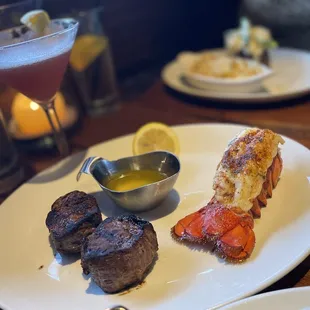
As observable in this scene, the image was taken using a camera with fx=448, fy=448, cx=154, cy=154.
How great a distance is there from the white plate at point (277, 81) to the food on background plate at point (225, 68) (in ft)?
0.28

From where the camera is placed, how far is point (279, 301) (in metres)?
0.84

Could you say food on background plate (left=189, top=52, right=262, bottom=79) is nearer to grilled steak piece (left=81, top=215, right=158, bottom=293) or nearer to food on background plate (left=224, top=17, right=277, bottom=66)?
food on background plate (left=224, top=17, right=277, bottom=66)

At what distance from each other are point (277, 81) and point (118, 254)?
1457mm

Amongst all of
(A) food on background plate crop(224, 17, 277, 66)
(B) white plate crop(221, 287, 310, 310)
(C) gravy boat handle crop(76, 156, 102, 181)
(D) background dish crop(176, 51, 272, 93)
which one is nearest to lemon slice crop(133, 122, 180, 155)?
(C) gravy boat handle crop(76, 156, 102, 181)

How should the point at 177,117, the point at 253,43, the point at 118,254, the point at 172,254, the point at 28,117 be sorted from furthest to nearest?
the point at 253,43 < the point at 177,117 < the point at 28,117 < the point at 172,254 < the point at 118,254

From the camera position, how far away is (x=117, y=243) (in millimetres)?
1021

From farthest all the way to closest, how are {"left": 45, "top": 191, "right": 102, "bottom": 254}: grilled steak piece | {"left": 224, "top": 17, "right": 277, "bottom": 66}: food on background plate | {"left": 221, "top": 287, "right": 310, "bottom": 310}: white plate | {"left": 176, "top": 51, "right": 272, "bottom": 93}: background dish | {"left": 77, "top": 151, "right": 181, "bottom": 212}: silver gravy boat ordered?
{"left": 224, "top": 17, "right": 277, "bottom": 66}: food on background plate, {"left": 176, "top": 51, "right": 272, "bottom": 93}: background dish, {"left": 77, "top": 151, "right": 181, "bottom": 212}: silver gravy boat, {"left": 45, "top": 191, "right": 102, "bottom": 254}: grilled steak piece, {"left": 221, "top": 287, "right": 310, "bottom": 310}: white plate

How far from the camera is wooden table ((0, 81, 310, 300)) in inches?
71.7

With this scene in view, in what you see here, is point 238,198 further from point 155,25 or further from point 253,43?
point 155,25

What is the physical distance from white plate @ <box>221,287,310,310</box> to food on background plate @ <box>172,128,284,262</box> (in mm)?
203

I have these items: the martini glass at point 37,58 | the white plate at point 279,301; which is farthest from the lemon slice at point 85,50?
the white plate at point 279,301

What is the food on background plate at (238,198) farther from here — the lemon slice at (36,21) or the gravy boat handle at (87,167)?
the lemon slice at (36,21)

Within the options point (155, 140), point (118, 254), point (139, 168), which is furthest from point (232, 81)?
point (118, 254)

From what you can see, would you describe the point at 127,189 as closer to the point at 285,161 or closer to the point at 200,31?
the point at 285,161
